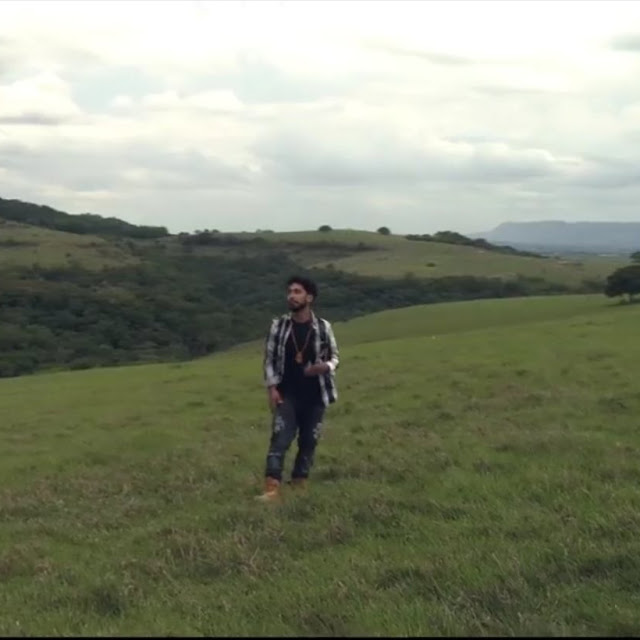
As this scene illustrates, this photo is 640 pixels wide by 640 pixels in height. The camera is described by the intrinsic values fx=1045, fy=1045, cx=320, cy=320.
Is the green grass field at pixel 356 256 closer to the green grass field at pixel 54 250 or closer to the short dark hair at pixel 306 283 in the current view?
the green grass field at pixel 54 250

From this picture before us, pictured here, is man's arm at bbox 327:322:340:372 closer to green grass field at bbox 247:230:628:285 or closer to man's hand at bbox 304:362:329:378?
man's hand at bbox 304:362:329:378

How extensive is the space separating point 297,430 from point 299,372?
0.69 metres

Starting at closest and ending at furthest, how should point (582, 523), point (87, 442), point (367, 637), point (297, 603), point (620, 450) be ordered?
point (367, 637)
point (297, 603)
point (582, 523)
point (620, 450)
point (87, 442)

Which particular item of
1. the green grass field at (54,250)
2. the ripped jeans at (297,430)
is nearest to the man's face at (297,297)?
the ripped jeans at (297,430)

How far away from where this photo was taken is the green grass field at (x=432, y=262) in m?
119

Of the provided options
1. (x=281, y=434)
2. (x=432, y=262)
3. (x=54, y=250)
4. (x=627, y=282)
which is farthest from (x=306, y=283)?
(x=54, y=250)

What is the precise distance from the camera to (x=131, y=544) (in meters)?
8.78

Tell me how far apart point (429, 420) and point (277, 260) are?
135283mm

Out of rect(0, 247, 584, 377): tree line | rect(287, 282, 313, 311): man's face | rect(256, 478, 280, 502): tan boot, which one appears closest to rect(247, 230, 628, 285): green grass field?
rect(0, 247, 584, 377): tree line

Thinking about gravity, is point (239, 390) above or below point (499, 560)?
below

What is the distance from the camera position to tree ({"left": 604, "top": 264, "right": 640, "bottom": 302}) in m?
52.2

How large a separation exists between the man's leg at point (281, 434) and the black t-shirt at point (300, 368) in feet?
0.49

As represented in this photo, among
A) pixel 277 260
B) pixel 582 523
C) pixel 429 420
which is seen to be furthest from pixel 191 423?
pixel 277 260

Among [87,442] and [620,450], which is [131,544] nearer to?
[620,450]
